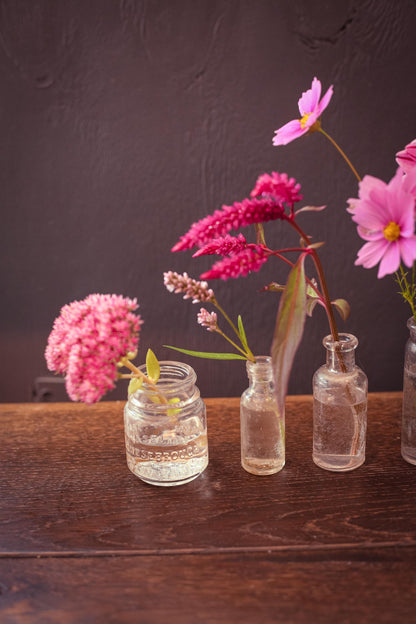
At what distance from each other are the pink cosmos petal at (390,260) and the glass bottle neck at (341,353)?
0.20 metres

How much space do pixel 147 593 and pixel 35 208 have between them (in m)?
1.18

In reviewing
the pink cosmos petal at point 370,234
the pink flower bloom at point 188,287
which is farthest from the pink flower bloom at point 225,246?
the pink cosmos petal at point 370,234

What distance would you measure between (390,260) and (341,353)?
0.22 metres

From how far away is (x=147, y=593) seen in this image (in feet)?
2.35

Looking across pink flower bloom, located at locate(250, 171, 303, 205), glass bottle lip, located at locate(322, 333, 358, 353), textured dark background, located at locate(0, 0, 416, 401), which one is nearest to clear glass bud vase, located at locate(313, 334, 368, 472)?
glass bottle lip, located at locate(322, 333, 358, 353)

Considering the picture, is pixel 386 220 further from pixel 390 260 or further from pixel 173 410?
pixel 173 410

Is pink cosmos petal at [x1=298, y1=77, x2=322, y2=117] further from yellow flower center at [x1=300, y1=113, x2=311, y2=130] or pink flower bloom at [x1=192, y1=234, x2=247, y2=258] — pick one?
pink flower bloom at [x1=192, y1=234, x2=247, y2=258]

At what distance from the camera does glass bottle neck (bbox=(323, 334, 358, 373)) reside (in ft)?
2.89

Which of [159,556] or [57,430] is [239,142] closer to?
[57,430]

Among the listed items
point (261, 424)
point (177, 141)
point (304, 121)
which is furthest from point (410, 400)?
point (177, 141)

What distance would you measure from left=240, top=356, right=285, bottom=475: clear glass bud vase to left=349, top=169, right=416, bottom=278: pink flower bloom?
0.25m

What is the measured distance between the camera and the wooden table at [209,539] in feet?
2.28

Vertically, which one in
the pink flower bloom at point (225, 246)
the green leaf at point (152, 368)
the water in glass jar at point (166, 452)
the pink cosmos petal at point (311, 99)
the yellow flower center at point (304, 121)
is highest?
the pink cosmos petal at point (311, 99)

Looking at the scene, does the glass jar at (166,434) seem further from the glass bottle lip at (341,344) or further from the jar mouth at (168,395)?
the glass bottle lip at (341,344)
